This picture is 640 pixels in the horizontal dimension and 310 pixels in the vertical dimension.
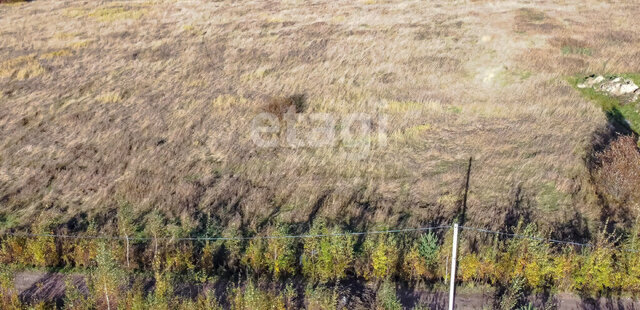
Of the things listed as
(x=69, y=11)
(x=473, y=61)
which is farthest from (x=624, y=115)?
(x=69, y=11)

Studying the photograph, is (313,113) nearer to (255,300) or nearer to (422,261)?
(422,261)

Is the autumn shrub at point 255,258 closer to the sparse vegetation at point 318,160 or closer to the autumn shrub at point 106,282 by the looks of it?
the sparse vegetation at point 318,160

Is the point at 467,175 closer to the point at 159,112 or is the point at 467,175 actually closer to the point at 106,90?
the point at 159,112

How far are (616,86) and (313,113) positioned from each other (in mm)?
10045

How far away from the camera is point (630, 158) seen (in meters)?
10.8

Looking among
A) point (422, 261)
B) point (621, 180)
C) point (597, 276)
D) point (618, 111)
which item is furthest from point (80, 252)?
A: point (618, 111)

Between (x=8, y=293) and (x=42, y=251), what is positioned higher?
(x=42, y=251)

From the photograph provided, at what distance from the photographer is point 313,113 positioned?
1548 centimetres

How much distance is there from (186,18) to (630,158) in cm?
2377

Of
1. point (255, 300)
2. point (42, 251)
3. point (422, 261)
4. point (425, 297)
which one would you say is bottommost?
point (425, 297)

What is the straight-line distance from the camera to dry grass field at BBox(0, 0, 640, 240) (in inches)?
424

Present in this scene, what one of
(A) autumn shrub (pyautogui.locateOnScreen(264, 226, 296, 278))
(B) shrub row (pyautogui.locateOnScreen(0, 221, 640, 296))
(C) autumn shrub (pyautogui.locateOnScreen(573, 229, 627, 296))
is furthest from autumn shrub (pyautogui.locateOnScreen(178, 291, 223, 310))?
(C) autumn shrub (pyautogui.locateOnScreen(573, 229, 627, 296))

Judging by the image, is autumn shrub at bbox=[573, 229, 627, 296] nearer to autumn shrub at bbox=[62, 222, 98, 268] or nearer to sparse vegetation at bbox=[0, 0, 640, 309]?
sparse vegetation at bbox=[0, 0, 640, 309]

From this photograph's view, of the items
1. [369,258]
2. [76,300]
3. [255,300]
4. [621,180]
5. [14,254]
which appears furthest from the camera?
[621,180]
